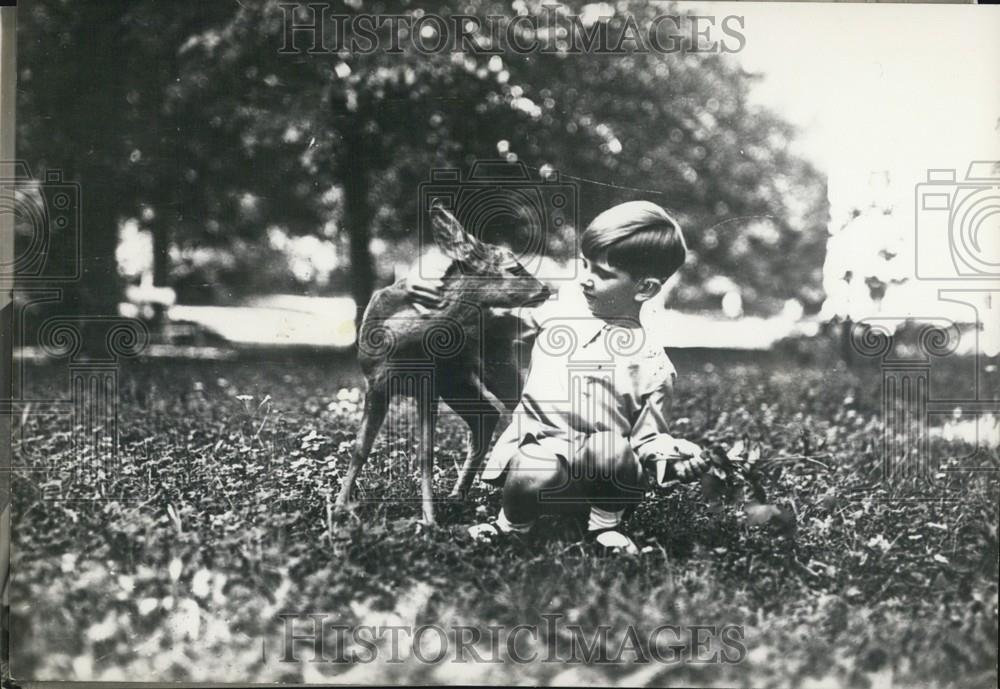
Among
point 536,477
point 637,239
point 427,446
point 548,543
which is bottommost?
point 548,543

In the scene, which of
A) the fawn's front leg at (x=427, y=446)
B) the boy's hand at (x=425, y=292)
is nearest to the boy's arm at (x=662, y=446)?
the fawn's front leg at (x=427, y=446)

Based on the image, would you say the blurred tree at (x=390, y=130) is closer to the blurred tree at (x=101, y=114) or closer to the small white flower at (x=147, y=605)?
the blurred tree at (x=101, y=114)

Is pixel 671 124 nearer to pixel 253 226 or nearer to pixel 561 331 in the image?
pixel 561 331

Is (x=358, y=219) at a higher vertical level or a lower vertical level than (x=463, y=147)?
lower

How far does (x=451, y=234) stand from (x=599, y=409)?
0.93m

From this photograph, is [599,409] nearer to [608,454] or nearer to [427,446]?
[608,454]

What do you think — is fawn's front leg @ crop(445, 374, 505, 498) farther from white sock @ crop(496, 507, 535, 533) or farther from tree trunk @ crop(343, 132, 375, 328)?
tree trunk @ crop(343, 132, 375, 328)

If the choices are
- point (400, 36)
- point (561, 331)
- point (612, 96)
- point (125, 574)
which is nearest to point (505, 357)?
point (561, 331)

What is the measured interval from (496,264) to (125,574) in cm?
199

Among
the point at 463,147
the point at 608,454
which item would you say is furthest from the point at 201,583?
the point at 463,147

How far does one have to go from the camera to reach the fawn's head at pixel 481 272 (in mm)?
3607

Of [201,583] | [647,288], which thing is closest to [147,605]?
[201,583]

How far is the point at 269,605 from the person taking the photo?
3662 millimetres

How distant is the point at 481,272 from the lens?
11.9 feet
